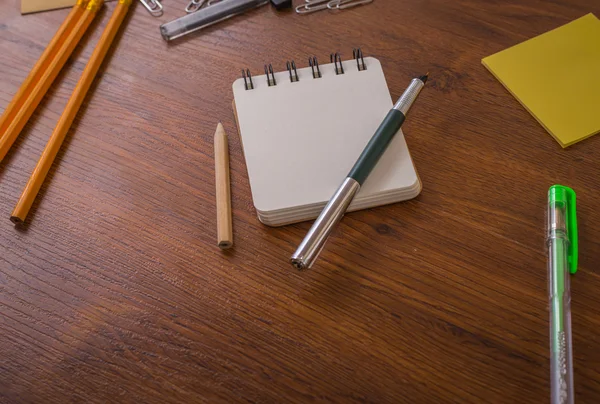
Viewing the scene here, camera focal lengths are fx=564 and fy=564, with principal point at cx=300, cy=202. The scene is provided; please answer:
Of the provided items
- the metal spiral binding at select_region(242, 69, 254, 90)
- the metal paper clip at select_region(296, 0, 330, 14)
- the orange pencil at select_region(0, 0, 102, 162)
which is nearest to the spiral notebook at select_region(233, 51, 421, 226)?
the metal spiral binding at select_region(242, 69, 254, 90)

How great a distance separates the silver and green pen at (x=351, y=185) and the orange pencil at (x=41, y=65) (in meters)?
0.46

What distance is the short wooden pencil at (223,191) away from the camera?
26.3 inches

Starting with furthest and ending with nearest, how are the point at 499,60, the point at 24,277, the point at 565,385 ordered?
1. the point at 499,60
2. the point at 24,277
3. the point at 565,385

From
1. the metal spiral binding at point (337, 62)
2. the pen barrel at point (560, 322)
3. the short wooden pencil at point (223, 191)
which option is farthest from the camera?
the metal spiral binding at point (337, 62)

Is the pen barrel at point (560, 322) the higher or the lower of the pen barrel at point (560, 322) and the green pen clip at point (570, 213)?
the lower

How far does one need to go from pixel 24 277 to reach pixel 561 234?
62cm

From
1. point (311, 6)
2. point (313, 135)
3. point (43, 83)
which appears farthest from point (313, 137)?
point (43, 83)

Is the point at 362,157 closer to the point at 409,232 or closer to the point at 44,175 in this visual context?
the point at 409,232

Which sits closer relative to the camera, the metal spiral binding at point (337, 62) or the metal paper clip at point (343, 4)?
the metal spiral binding at point (337, 62)

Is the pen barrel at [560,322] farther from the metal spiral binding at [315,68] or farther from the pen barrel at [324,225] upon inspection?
the metal spiral binding at [315,68]

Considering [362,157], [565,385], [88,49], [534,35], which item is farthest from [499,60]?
[88,49]

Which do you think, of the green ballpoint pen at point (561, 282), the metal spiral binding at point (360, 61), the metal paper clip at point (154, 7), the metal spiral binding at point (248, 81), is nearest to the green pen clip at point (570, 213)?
the green ballpoint pen at point (561, 282)

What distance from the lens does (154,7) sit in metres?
0.90

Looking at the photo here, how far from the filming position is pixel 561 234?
64 centimetres
